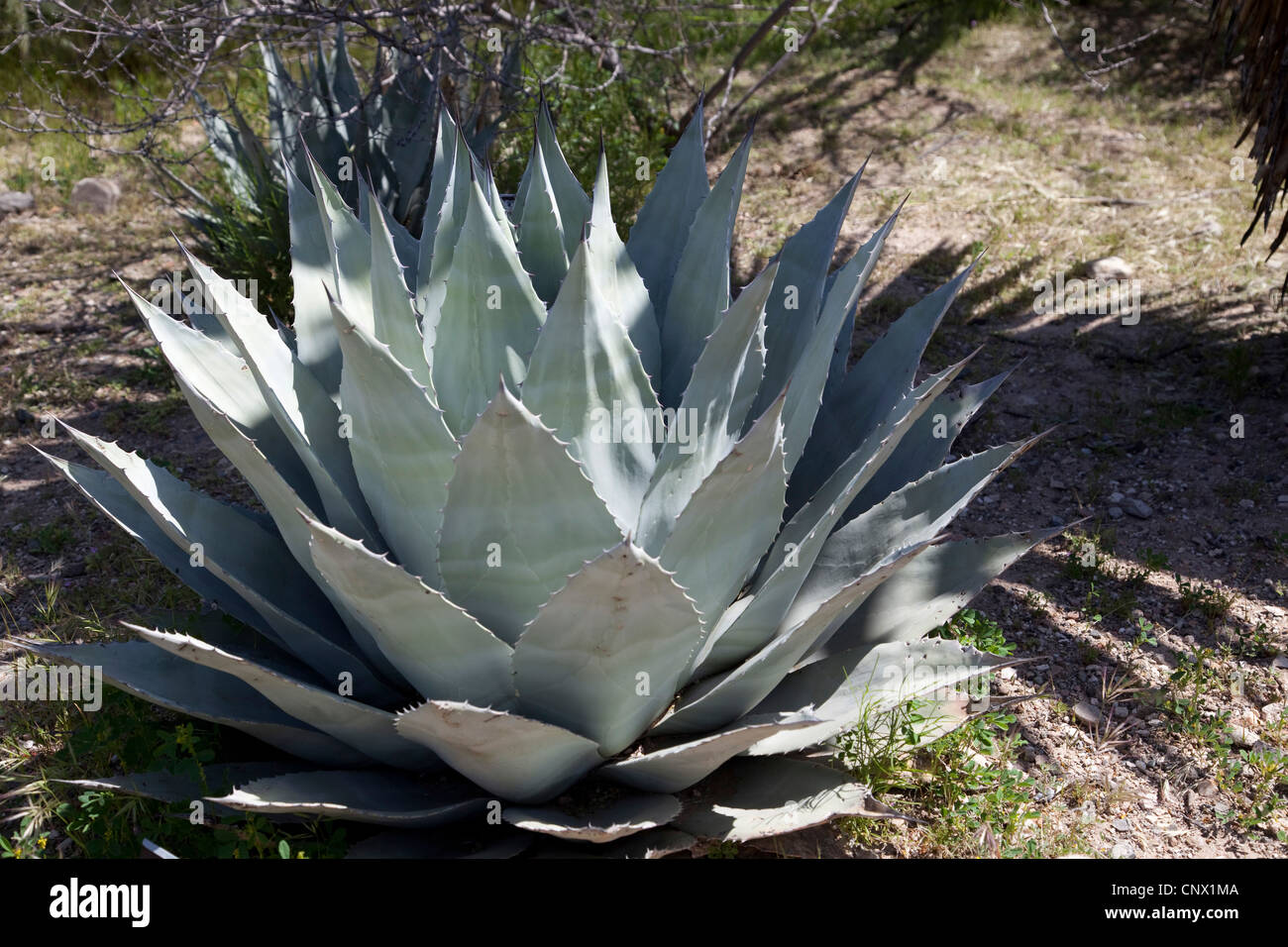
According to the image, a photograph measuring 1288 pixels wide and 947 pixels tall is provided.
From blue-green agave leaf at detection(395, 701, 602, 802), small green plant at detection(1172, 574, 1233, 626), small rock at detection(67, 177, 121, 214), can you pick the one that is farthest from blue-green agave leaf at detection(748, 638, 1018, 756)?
small rock at detection(67, 177, 121, 214)

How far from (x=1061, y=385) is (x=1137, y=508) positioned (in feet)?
2.79

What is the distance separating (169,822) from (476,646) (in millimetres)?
926

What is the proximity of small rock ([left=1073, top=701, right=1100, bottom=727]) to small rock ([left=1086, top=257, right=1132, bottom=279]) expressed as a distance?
286 cm

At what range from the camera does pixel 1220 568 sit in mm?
3322

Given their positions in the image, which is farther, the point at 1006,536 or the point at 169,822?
the point at 1006,536

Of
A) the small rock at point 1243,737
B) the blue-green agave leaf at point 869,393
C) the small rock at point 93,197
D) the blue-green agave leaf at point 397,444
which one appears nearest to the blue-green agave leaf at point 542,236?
the blue-green agave leaf at point 397,444

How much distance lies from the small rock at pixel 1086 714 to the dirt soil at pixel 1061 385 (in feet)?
0.09

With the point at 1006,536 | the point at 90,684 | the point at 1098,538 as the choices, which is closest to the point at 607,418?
the point at 1006,536

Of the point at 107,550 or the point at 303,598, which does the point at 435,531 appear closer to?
the point at 303,598

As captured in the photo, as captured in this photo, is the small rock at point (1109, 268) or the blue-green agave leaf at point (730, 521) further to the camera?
the small rock at point (1109, 268)

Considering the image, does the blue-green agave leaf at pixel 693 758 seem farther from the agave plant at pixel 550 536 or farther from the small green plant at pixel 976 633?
the small green plant at pixel 976 633

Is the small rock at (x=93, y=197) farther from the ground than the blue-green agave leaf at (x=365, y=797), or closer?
farther from the ground

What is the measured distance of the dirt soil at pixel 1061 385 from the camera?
281 cm

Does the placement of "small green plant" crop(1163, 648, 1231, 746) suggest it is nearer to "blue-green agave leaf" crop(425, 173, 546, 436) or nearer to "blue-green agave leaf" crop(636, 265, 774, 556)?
"blue-green agave leaf" crop(636, 265, 774, 556)
